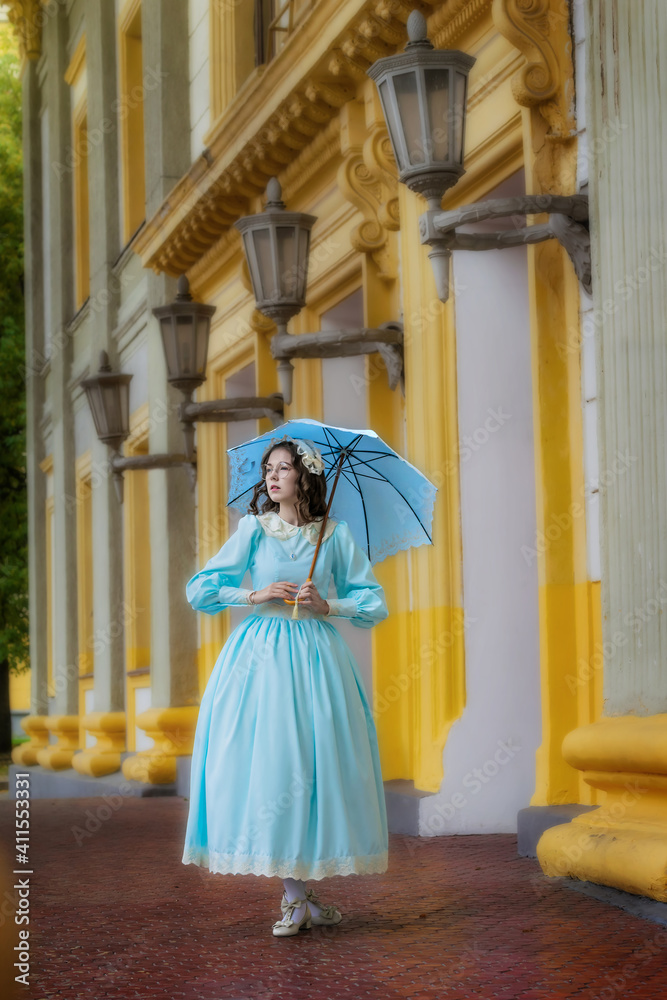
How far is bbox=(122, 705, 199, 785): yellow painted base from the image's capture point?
11875 millimetres

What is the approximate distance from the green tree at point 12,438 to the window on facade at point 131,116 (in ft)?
24.8

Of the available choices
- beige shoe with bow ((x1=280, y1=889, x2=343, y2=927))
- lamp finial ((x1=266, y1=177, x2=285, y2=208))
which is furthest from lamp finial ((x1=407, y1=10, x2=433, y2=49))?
beige shoe with bow ((x1=280, y1=889, x2=343, y2=927))

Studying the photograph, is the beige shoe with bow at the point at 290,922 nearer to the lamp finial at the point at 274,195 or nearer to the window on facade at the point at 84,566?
the lamp finial at the point at 274,195

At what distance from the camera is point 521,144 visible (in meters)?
6.41

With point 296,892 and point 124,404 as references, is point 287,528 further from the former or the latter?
point 124,404

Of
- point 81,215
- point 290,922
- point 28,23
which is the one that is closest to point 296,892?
point 290,922

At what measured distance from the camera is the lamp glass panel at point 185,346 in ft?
32.4

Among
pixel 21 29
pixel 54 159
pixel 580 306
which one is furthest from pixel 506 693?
pixel 21 29

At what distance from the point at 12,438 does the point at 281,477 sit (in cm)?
1851

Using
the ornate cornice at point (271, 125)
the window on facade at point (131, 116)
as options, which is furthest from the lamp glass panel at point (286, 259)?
the window on facade at point (131, 116)

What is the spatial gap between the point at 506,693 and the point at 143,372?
307 inches

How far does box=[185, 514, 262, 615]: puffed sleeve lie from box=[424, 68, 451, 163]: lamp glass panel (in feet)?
6.72

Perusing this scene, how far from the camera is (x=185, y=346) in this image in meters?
9.90

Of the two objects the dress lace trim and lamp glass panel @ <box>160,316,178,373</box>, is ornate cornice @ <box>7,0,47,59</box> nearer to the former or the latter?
lamp glass panel @ <box>160,316,178,373</box>
